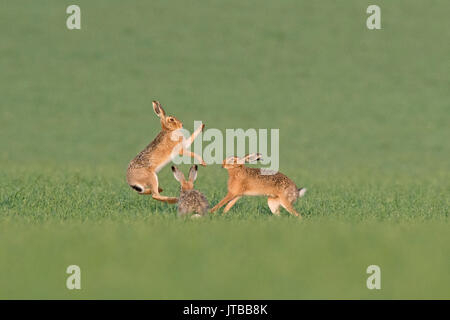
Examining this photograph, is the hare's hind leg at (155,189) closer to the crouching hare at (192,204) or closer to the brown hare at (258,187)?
the crouching hare at (192,204)

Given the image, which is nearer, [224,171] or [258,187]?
[258,187]

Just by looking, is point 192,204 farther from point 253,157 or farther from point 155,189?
point 253,157

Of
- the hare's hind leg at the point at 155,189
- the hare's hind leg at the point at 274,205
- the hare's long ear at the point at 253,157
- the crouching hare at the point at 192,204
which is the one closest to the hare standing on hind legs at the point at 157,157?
the hare's hind leg at the point at 155,189

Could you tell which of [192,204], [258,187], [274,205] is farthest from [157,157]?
[274,205]

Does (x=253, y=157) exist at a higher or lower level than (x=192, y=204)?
higher

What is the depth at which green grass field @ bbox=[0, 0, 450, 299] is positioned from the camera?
847 cm

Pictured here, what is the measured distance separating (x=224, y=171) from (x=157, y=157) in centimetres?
904

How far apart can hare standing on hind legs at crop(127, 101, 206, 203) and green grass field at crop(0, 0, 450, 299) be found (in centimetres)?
40

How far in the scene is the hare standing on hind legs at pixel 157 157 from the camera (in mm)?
13586

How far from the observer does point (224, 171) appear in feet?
74.3

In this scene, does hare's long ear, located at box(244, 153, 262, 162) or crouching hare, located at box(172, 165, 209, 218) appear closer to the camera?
crouching hare, located at box(172, 165, 209, 218)

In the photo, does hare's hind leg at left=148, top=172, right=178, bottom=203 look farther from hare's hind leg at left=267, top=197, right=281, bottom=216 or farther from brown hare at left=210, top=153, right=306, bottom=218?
hare's hind leg at left=267, top=197, right=281, bottom=216

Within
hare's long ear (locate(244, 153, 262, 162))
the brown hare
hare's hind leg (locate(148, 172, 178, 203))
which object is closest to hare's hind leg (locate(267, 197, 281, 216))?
the brown hare
